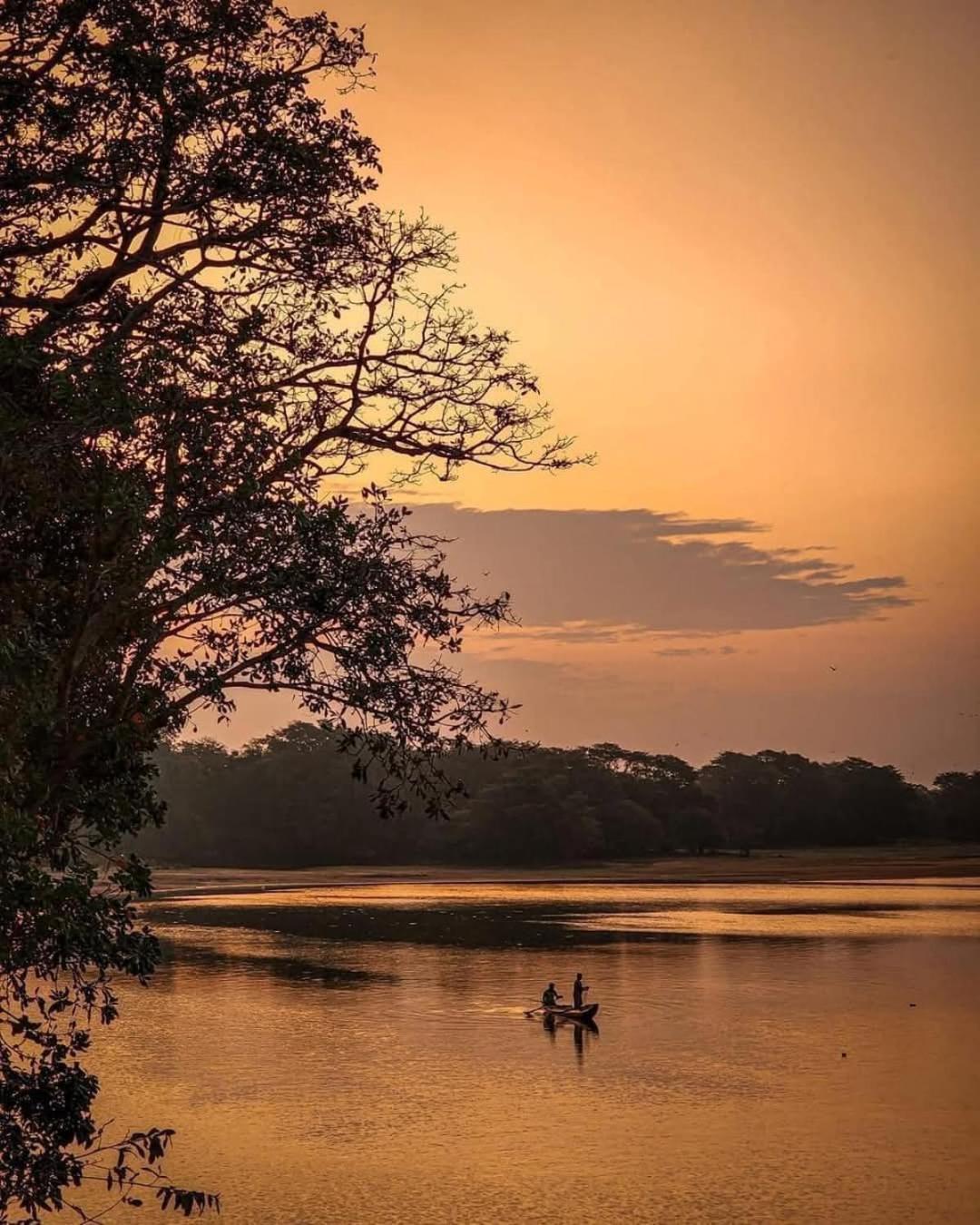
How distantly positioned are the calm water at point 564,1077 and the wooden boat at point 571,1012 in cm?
35

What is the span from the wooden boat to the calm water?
0.35 m

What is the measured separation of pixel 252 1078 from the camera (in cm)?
3422

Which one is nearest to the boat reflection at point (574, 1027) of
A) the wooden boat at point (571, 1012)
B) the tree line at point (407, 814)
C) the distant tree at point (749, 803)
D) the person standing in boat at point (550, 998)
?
the wooden boat at point (571, 1012)

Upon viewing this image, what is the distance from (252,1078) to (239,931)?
38817 millimetres

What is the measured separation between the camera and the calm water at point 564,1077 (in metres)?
24.2

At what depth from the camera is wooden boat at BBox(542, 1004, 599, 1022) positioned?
40.6 metres

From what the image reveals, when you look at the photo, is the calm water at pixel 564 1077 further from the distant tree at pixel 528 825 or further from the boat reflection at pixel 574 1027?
the distant tree at pixel 528 825

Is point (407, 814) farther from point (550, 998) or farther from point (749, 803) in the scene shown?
point (550, 998)

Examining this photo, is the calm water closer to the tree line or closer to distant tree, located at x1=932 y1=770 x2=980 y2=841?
the tree line

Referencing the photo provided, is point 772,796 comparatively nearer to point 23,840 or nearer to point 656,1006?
point 656,1006

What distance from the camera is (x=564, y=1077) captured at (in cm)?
3416

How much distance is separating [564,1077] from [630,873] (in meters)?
105

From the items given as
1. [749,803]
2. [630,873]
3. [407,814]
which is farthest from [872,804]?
[407,814]

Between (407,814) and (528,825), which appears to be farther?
(528,825)
